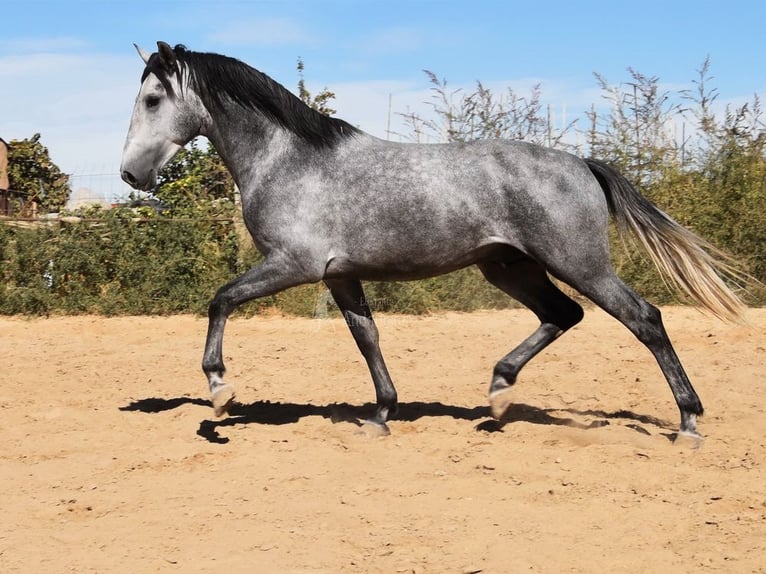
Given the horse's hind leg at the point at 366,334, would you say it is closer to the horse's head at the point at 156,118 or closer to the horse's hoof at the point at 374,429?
the horse's hoof at the point at 374,429

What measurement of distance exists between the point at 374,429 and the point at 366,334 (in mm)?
569

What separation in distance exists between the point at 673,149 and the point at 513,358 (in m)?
7.01

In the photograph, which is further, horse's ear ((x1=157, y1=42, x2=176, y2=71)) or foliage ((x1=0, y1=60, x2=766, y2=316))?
foliage ((x1=0, y1=60, x2=766, y2=316))

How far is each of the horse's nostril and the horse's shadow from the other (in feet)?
4.98

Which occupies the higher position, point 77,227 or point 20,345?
point 77,227

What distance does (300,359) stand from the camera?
304 inches

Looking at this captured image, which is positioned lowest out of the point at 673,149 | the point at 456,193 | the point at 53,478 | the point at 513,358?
the point at 53,478

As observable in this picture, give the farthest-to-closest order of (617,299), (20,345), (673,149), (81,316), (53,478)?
(673,149)
(81,316)
(20,345)
(617,299)
(53,478)

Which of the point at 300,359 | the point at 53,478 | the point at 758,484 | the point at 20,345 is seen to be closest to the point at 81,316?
the point at 20,345

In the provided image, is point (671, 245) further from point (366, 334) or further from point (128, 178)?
point (128, 178)

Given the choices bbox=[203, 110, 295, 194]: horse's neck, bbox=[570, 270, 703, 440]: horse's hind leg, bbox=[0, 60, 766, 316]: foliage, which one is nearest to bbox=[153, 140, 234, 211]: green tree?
bbox=[0, 60, 766, 316]: foliage

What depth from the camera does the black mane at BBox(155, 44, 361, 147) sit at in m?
5.23

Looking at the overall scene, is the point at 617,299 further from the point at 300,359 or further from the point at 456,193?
the point at 300,359

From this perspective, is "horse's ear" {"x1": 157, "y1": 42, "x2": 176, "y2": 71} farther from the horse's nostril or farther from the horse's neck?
the horse's nostril
